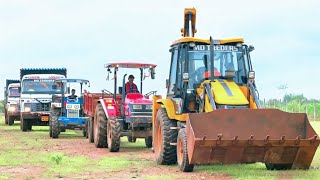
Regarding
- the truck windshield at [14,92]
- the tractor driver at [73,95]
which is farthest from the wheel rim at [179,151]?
the truck windshield at [14,92]

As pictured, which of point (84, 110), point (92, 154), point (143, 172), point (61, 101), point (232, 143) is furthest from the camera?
point (61, 101)

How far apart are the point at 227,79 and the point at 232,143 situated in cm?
217

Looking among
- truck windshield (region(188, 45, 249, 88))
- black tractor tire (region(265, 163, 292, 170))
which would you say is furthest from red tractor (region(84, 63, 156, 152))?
black tractor tire (region(265, 163, 292, 170))

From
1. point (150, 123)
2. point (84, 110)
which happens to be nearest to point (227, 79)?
point (150, 123)

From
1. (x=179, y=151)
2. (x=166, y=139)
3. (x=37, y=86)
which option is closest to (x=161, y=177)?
(x=179, y=151)

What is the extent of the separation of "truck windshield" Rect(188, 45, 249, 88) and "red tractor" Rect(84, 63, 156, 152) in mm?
5044

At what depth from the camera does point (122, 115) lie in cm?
1980

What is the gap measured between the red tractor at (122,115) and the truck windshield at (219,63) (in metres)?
5.04

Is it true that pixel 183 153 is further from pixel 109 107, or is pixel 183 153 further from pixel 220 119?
pixel 109 107

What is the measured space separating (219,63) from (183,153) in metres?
2.31

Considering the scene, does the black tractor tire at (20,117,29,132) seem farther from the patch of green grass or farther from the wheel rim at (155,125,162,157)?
the patch of green grass

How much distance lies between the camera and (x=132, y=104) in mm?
19422

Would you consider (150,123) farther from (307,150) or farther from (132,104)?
(307,150)

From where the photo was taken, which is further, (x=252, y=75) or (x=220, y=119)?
(x=252, y=75)
